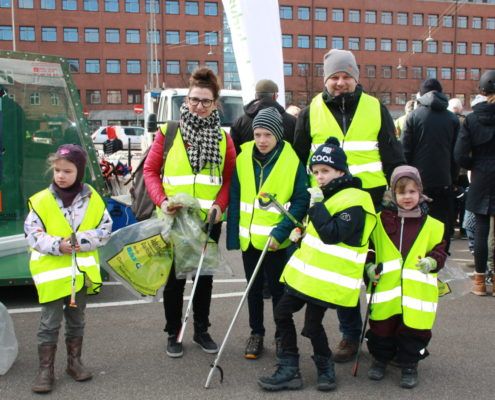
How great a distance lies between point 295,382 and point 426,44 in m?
70.9

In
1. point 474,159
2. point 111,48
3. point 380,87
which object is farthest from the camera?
point 380,87

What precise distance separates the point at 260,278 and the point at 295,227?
1.78 ft

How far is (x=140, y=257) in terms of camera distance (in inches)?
166

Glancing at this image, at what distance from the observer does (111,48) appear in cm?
6150

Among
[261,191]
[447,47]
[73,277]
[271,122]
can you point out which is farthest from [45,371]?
[447,47]

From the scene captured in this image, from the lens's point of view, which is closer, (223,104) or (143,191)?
(143,191)

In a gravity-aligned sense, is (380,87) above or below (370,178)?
above

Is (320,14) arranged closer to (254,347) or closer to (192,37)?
(192,37)

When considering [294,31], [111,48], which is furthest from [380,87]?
Result: [111,48]

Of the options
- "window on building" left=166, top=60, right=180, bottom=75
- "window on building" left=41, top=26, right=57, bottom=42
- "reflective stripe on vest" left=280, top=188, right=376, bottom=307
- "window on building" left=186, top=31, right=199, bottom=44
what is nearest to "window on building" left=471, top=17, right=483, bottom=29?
"window on building" left=186, top=31, right=199, bottom=44

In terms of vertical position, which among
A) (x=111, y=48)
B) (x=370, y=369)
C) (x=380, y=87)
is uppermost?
(x=111, y=48)

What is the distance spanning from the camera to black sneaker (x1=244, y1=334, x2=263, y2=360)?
4359 mm

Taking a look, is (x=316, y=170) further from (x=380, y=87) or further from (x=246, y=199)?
(x=380, y=87)

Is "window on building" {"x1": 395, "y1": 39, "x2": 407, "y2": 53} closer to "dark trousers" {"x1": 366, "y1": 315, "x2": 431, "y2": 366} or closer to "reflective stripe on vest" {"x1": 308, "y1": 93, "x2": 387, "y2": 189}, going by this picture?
"reflective stripe on vest" {"x1": 308, "y1": 93, "x2": 387, "y2": 189}
